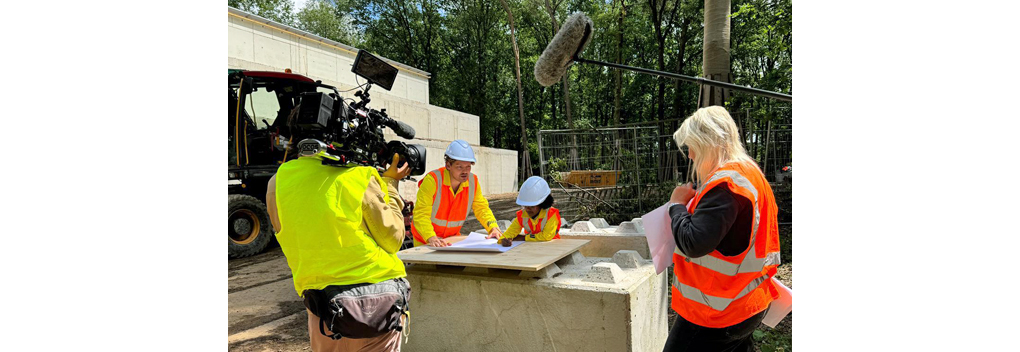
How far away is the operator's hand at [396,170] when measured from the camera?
2426mm

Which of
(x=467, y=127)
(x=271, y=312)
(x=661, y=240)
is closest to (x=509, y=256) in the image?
(x=661, y=240)

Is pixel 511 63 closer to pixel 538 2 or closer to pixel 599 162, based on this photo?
pixel 538 2

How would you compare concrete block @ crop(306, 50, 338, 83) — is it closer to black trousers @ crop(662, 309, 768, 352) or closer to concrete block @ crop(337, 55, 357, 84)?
concrete block @ crop(337, 55, 357, 84)

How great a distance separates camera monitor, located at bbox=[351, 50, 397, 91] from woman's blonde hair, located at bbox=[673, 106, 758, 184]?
5.71 feet

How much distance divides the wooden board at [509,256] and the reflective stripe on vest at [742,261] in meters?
1.01

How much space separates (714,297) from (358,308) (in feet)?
4.68

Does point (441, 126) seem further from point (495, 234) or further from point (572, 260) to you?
point (572, 260)

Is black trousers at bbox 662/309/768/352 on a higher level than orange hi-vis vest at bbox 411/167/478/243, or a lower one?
lower

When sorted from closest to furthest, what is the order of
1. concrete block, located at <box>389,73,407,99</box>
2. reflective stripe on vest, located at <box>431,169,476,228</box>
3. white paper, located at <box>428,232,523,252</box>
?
white paper, located at <box>428,232,523,252</box> → reflective stripe on vest, located at <box>431,169,476,228</box> → concrete block, located at <box>389,73,407,99</box>

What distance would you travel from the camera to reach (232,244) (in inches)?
291

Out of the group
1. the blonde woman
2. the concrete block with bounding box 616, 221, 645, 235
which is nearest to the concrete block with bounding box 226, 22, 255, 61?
the concrete block with bounding box 616, 221, 645, 235

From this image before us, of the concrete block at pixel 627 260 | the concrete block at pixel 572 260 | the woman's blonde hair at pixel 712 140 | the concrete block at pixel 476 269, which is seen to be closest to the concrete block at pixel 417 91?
the concrete block at pixel 572 260

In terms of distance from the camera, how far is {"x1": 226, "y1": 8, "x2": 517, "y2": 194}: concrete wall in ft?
41.5

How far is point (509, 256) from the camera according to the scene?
302cm
